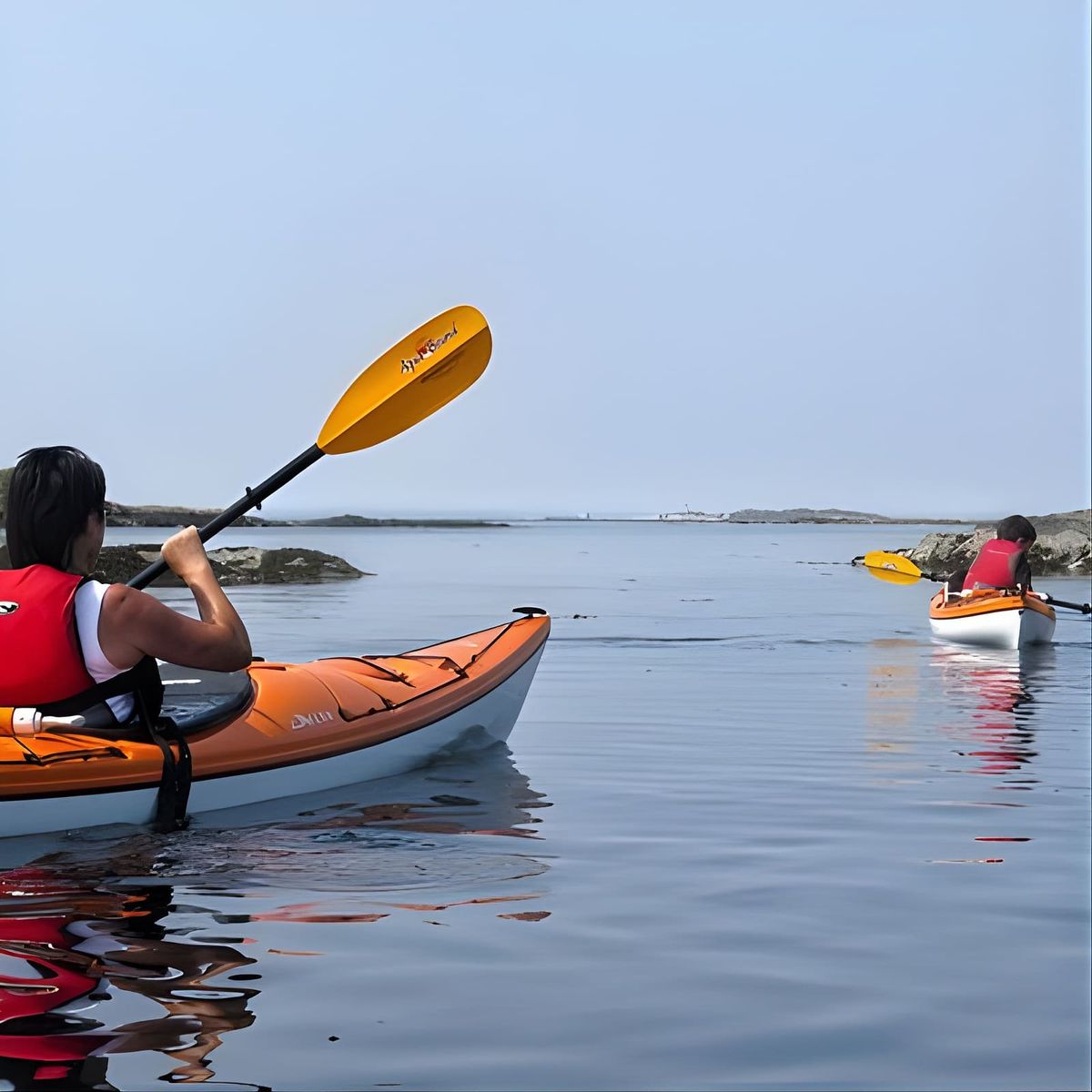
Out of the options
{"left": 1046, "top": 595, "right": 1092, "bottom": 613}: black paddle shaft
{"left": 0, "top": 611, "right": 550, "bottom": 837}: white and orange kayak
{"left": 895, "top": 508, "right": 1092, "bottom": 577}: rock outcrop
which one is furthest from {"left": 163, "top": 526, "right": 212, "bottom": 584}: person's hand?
{"left": 895, "top": 508, "right": 1092, "bottom": 577}: rock outcrop

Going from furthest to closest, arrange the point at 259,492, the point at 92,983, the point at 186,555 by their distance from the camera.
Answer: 1. the point at 259,492
2. the point at 186,555
3. the point at 92,983

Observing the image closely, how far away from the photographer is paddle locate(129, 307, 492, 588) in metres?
7.20

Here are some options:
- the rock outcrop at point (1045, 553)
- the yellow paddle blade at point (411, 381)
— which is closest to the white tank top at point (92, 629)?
the yellow paddle blade at point (411, 381)

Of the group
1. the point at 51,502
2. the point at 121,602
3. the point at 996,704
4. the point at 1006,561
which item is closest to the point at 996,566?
the point at 1006,561

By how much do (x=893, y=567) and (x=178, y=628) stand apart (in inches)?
592

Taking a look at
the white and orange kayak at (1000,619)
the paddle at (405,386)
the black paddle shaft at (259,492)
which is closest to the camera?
the black paddle shaft at (259,492)

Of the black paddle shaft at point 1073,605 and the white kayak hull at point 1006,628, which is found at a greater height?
the black paddle shaft at point 1073,605

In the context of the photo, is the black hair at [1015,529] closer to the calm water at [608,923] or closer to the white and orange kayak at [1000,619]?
the white and orange kayak at [1000,619]

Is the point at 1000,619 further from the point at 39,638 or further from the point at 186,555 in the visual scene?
the point at 39,638

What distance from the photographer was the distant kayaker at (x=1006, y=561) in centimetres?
1510

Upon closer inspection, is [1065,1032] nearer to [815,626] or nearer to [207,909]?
[207,909]

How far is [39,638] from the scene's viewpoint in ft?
16.0

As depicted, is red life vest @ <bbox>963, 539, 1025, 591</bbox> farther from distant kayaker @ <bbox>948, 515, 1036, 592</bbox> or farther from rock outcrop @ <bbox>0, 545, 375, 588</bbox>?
rock outcrop @ <bbox>0, 545, 375, 588</bbox>

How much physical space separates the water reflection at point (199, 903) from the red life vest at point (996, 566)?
33.1 ft
